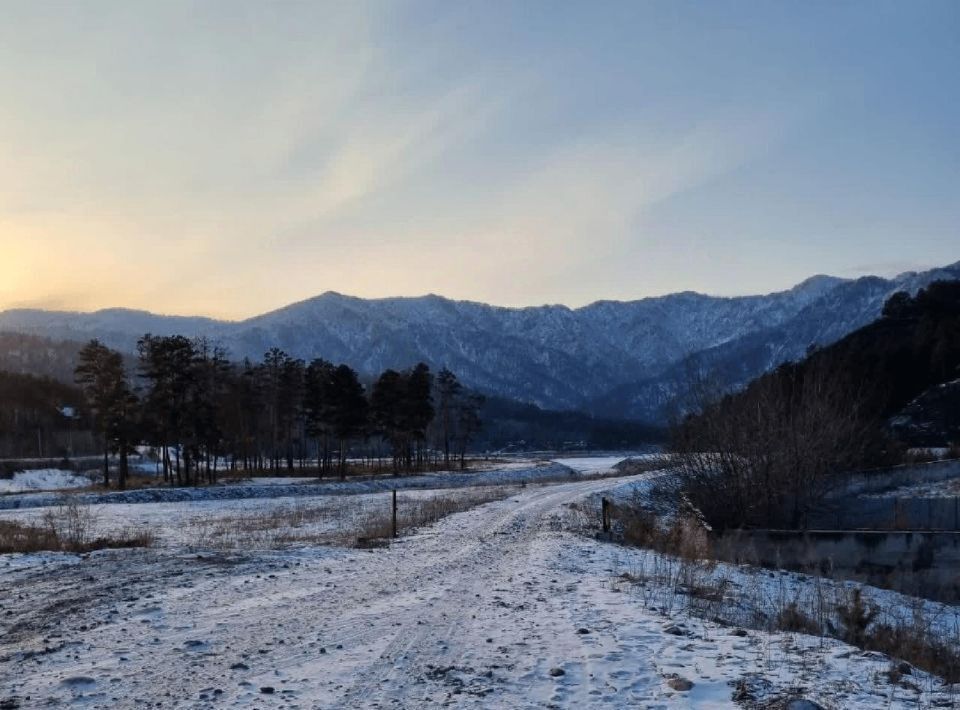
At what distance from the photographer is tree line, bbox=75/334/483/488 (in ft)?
190

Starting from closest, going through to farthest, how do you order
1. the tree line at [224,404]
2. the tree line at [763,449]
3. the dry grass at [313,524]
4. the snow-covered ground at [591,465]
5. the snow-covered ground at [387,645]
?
the snow-covered ground at [387,645] → the dry grass at [313,524] → the tree line at [763,449] → the tree line at [224,404] → the snow-covered ground at [591,465]

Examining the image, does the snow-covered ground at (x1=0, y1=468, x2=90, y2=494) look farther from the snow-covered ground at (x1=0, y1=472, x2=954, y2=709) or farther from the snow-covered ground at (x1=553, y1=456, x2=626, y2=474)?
the snow-covered ground at (x1=0, y1=472, x2=954, y2=709)

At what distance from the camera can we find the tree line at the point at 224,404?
190 feet

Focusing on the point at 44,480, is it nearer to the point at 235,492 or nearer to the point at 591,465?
the point at 235,492

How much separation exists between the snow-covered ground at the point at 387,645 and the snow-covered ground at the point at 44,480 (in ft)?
224

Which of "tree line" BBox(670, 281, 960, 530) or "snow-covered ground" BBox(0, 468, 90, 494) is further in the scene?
"snow-covered ground" BBox(0, 468, 90, 494)

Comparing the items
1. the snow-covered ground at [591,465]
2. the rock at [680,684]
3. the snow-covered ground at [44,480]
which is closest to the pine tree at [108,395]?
the snow-covered ground at [44,480]

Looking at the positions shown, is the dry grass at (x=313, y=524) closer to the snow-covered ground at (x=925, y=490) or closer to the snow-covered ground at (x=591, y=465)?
the snow-covered ground at (x=925, y=490)

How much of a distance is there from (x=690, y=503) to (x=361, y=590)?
1387 cm

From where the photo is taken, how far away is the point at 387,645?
860 centimetres

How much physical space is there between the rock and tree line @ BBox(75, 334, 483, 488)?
57015 millimetres

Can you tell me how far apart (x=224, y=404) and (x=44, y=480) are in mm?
22046

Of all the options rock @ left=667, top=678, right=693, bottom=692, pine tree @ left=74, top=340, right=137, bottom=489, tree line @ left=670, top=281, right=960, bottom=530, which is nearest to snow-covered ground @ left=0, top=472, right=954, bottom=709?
rock @ left=667, top=678, right=693, bottom=692

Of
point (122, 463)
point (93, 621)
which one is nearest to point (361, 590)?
point (93, 621)
